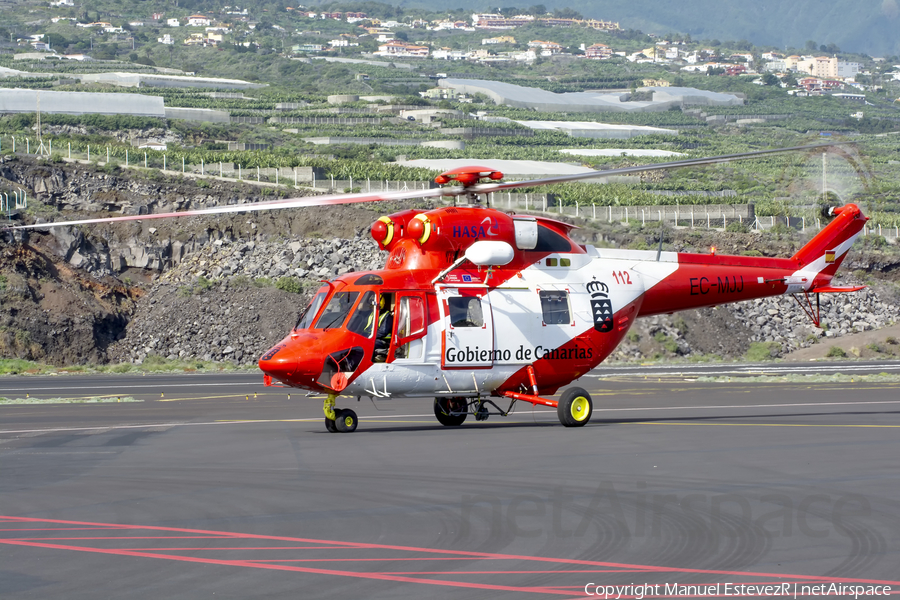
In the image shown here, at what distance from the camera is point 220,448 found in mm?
16250

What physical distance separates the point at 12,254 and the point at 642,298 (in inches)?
1538

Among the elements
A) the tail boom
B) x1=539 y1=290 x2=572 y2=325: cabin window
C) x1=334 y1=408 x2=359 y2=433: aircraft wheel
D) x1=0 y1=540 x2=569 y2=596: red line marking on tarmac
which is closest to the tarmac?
x1=0 y1=540 x2=569 y2=596: red line marking on tarmac

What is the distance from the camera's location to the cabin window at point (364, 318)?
18.0 meters

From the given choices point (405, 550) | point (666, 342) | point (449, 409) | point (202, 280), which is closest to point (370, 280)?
point (449, 409)

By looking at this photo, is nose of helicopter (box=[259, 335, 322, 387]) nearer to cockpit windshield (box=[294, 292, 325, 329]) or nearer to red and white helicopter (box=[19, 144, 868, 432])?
red and white helicopter (box=[19, 144, 868, 432])

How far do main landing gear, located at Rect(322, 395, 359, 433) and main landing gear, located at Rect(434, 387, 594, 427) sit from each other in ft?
6.66

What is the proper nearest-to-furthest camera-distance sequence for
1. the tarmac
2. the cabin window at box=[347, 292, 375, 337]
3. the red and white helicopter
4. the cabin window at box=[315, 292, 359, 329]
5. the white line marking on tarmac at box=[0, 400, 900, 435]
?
the tarmac < the red and white helicopter < the cabin window at box=[347, 292, 375, 337] < the cabin window at box=[315, 292, 359, 329] < the white line marking on tarmac at box=[0, 400, 900, 435]

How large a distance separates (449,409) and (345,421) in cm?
230

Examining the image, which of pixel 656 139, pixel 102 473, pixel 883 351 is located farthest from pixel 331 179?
pixel 656 139

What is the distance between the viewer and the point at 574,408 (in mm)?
18922

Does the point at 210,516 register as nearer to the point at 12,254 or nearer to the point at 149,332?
the point at 149,332

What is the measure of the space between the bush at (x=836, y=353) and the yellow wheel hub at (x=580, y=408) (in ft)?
109

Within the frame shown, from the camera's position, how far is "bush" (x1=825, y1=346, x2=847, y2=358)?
4847 cm

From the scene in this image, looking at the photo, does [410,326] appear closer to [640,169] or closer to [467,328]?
[467,328]
